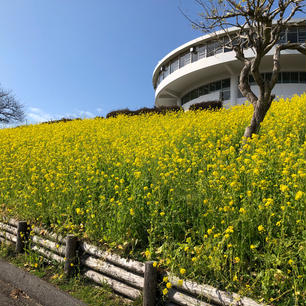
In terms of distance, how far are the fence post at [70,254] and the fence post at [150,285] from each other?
56.6 inches

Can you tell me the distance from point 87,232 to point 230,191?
226cm

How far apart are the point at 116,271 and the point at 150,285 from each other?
70cm

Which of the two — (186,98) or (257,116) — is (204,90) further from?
(257,116)

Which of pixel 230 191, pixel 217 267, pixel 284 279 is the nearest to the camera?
pixel 284 279

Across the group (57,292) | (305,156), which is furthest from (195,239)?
(305,156)

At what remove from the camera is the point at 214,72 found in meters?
29.9

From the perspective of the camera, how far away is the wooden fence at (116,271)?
9.87ft

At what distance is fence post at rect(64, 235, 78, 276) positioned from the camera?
4184 millimetres

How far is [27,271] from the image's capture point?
4.49 metres

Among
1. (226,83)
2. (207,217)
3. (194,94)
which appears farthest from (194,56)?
(207,217)

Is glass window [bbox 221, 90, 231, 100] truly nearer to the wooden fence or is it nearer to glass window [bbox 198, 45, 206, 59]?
glass window [bbox 198, 45, 206, 59]

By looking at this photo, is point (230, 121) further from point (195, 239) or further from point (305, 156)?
point (195, 239)

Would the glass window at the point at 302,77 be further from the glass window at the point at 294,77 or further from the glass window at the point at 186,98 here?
the glass window at the point at 186,98

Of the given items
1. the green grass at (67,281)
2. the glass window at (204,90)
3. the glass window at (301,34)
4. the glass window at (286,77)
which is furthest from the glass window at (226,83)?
the green grass at (67,281)
